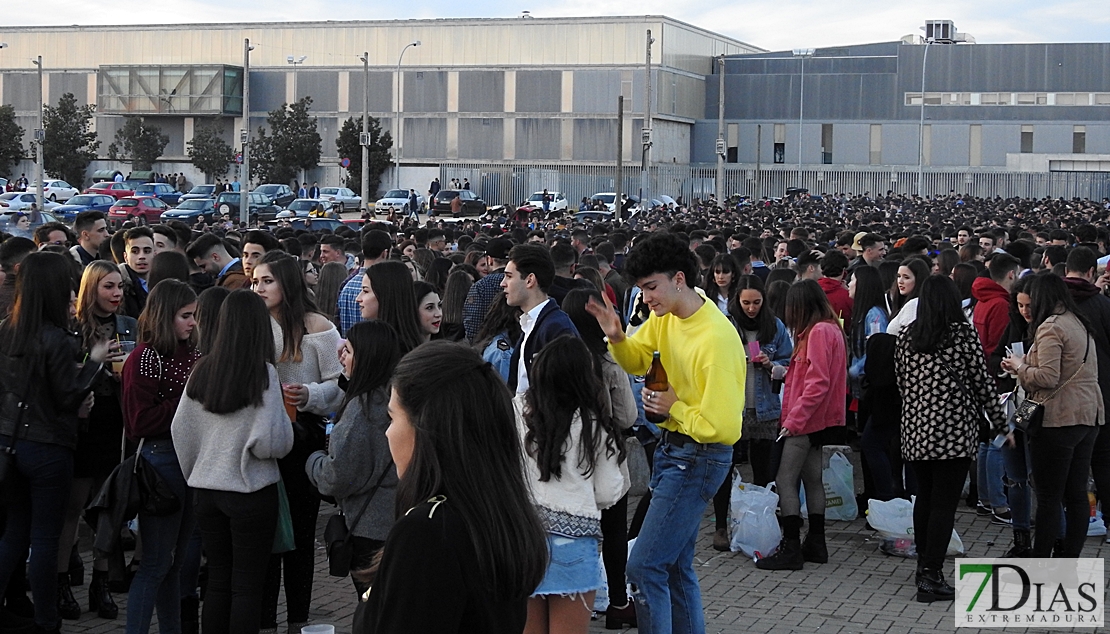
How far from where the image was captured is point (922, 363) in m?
6.91

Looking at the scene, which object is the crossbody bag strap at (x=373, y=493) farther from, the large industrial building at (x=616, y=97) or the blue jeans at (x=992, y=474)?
the large industrial building at (x=616, y=97)

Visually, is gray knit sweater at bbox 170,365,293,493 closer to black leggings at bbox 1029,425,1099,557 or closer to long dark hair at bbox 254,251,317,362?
long dark hair at bbox 254,251,317,362

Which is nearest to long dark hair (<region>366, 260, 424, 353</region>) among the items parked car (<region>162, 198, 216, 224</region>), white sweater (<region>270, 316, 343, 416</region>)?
white sweater (<region>270, 316, 343, 416</region>)

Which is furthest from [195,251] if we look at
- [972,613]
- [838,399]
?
[972,613]

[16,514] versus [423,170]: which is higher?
[423,170]

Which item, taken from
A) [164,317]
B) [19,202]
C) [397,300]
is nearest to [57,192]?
[19,202]

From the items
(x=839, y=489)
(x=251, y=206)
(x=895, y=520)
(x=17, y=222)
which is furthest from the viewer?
(x=251, y=206)

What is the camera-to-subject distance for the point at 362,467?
528cm

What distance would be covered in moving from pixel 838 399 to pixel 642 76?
6617 centimetres

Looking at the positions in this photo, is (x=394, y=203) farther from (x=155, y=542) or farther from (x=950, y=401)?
(x=155, y=542)

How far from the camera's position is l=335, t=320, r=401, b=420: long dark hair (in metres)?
5.28

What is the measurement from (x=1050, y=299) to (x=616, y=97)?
219ft

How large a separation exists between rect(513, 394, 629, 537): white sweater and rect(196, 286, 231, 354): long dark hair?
4.88ft

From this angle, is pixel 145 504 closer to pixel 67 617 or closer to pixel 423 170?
pixel 67 617
